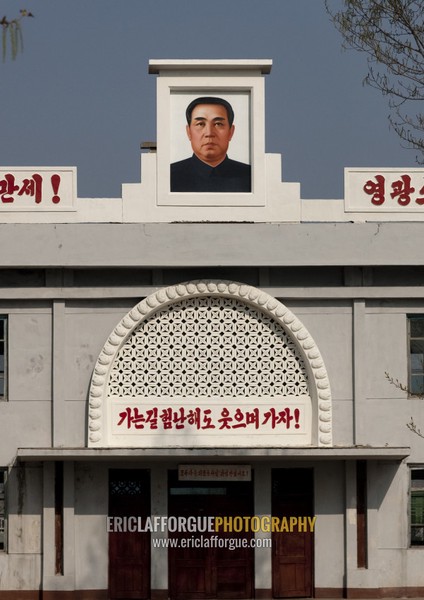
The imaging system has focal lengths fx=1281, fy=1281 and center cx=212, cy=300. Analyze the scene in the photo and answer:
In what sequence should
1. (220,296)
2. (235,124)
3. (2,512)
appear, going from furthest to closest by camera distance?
(235,124), (220,296), (2,512)

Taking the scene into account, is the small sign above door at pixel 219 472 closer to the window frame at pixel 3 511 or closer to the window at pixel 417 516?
the window at pixel 417 516

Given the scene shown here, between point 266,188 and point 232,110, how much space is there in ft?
4.39

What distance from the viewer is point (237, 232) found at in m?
18.9

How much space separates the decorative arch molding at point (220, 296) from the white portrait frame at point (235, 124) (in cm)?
131

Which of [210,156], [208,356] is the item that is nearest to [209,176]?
[210,156]

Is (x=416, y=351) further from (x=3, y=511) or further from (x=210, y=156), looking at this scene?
(x=3, y=511)

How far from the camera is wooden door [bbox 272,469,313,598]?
62.3ft

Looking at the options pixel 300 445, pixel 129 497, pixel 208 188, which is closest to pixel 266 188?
pixel 208 188

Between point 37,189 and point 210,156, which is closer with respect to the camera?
point 37,189

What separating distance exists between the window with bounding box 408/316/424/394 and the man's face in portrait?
12.6 ft

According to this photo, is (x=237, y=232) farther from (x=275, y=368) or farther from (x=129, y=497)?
(x=129, y=497)

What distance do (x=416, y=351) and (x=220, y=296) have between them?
3073 millimetres

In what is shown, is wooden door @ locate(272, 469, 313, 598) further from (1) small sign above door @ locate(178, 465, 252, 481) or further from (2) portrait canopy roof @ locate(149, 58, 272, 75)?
(2) portrait canopy roof @ locate(149, 58, 272, 75)

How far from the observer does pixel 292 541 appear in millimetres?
19062
